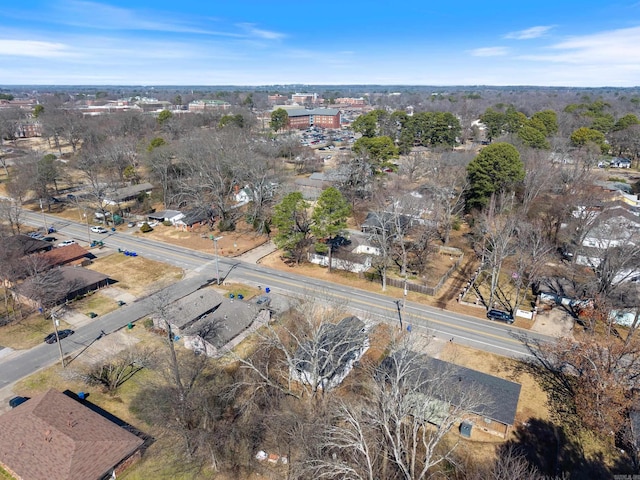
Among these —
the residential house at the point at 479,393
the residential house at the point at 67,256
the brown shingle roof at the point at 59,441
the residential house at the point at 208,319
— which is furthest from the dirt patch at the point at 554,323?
the residential house at the point at 67,256

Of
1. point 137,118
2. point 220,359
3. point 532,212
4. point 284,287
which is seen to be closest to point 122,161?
point 137,118

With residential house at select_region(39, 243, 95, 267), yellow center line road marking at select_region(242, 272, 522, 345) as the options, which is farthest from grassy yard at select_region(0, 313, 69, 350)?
yellow center line road marking at select_region(242, 272, 522, 345)

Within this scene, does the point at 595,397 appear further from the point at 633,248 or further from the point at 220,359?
the point at 220,359

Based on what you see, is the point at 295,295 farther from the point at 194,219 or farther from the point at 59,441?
the point at 194,219

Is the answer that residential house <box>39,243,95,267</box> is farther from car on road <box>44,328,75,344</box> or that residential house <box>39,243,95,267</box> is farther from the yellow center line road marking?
the yellow center line road marking

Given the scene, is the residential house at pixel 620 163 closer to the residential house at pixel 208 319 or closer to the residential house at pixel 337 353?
the residential house at pixel 337 353

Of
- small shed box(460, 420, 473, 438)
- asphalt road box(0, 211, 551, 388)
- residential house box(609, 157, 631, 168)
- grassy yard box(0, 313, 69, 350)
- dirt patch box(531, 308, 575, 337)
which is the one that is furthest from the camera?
residential house box(609, 157, 631, 168)

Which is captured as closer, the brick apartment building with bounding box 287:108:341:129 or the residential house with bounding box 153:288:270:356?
the residential house with bounding box 153:288:270:356
